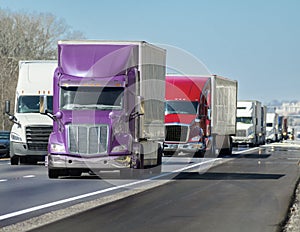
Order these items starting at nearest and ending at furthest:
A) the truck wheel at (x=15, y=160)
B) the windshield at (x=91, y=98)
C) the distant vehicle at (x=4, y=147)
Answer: the windshield at (x=91, y=98) → the truck wheel at (x=15, y=160) → the distant vehicle at (x=4, y=147)

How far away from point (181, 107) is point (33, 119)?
10965 mm

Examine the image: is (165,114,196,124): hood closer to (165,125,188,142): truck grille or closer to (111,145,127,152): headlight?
(165,125,188,142): truck grille

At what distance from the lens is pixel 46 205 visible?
15.7 m

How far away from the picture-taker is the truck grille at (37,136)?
28922mm

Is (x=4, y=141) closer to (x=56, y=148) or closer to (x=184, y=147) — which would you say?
(x=184, y=147)

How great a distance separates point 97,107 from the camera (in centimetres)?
2197

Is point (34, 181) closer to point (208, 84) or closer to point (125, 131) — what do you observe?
point (125, 131)

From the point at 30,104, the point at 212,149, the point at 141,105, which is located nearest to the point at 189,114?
the point at 212,149

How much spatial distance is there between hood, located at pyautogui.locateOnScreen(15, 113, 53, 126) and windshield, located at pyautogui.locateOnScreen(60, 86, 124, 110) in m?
6.84

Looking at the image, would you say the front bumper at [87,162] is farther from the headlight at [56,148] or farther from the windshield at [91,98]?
the windshield at [91,98]

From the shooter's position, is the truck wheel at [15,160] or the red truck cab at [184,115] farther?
the red truck cab at [184,115]

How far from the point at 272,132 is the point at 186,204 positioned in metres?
85.8

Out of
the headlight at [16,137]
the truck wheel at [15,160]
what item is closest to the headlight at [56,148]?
the headlight at [16,137]

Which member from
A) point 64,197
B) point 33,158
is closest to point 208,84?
point 33,158
